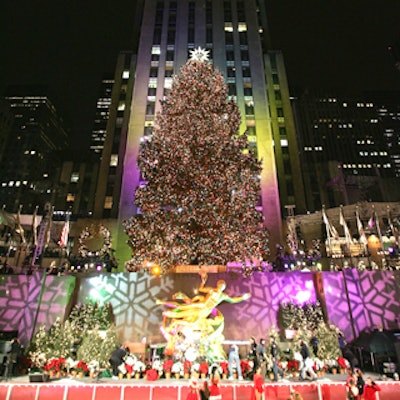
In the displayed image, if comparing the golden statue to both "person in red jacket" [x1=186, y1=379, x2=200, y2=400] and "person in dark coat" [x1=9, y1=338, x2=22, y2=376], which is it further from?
"person in dark coat" [x1=9, y1=338, x2=22, y2=376]

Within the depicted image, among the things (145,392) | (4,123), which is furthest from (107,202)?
(4,123)

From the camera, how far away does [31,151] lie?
9500 centimetres

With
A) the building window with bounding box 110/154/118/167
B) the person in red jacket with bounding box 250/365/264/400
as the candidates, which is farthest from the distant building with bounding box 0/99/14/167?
the person in red jacket with bounding box 250/365/264/400

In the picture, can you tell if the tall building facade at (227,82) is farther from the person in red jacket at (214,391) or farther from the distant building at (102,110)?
the distant building at (102,110)

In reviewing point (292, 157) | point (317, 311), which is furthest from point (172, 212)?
point (292, 157)

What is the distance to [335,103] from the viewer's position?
340ft

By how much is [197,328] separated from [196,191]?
24.5 feet

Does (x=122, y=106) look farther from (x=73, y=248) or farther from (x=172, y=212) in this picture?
(x=172, y=212)

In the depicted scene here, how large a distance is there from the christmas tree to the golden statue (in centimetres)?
272

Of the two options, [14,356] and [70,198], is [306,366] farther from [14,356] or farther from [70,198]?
[70,198]

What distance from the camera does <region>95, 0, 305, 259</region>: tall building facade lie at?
106ft

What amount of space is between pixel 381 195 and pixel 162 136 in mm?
37881

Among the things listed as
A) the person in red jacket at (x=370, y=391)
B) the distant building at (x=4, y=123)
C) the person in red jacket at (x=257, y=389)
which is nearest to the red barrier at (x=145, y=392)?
the person in red jacket at (x=257, y=389)

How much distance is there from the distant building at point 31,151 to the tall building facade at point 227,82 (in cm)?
2249
